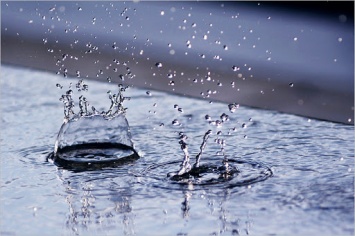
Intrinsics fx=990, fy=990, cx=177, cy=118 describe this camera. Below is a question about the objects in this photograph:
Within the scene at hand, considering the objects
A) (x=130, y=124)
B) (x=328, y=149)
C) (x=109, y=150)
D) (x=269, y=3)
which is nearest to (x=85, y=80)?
(x=130, y=124)

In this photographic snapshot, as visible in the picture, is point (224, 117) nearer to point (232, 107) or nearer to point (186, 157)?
point (232, 107)

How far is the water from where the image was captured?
1863mm

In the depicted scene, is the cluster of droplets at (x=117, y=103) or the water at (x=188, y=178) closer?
the water at (x=188, y=178)

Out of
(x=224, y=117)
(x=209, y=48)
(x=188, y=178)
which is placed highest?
(x=209, y=48)

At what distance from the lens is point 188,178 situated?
7.24 feet

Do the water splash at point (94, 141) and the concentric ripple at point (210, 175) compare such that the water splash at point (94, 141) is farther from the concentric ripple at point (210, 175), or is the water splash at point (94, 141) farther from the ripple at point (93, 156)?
the concentric ripple at point (210, 175)

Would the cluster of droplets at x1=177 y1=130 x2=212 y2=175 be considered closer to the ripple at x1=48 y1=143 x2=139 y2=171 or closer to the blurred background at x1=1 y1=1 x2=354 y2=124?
the ripple at x1=48 y1=143 x2=139 y2=171

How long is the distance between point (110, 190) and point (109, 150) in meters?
0.42

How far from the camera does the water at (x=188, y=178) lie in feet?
6.11

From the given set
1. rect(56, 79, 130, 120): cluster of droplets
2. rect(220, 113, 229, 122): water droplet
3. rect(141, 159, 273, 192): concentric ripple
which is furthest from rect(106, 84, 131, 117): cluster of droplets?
rect(141, 159, 273, 192): concentric ripple

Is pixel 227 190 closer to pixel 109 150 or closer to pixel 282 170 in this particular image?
pixel 282 170

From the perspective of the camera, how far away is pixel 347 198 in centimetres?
198

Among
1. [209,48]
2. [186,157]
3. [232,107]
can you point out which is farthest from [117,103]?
[209,48]

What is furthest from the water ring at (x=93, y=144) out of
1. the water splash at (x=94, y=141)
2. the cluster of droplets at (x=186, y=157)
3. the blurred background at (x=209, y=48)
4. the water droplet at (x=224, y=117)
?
the blurred background at (x=209, y=48)
